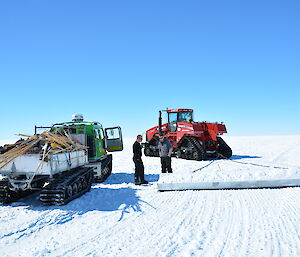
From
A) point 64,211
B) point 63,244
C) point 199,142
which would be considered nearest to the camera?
point 63,244

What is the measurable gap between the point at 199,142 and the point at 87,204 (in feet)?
32.3

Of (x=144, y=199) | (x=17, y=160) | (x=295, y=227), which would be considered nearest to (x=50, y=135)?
(x=17, y=160)

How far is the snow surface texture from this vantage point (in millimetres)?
3655

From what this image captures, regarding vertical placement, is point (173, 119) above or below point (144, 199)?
above

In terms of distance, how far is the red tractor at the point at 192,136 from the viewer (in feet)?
48.7

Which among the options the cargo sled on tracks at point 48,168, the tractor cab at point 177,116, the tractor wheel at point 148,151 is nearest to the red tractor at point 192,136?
the tractor cab at point 177,116

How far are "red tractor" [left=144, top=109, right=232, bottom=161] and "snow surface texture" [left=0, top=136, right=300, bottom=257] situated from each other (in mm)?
7478

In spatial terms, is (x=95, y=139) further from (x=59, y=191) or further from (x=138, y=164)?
(x=59, y=191)

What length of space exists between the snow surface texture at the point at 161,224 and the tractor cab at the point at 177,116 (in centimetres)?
939

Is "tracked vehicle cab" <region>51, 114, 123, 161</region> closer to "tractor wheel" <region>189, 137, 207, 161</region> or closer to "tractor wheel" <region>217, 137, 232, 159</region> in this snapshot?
"tractor wheel" <region>189, 137, 207, 161</region>

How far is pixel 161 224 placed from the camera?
15.3 feet

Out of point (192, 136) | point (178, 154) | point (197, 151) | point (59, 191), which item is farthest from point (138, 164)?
point (178, 154)

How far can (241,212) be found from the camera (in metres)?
5.15

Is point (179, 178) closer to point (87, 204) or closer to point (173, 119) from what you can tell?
point (87, 204)
